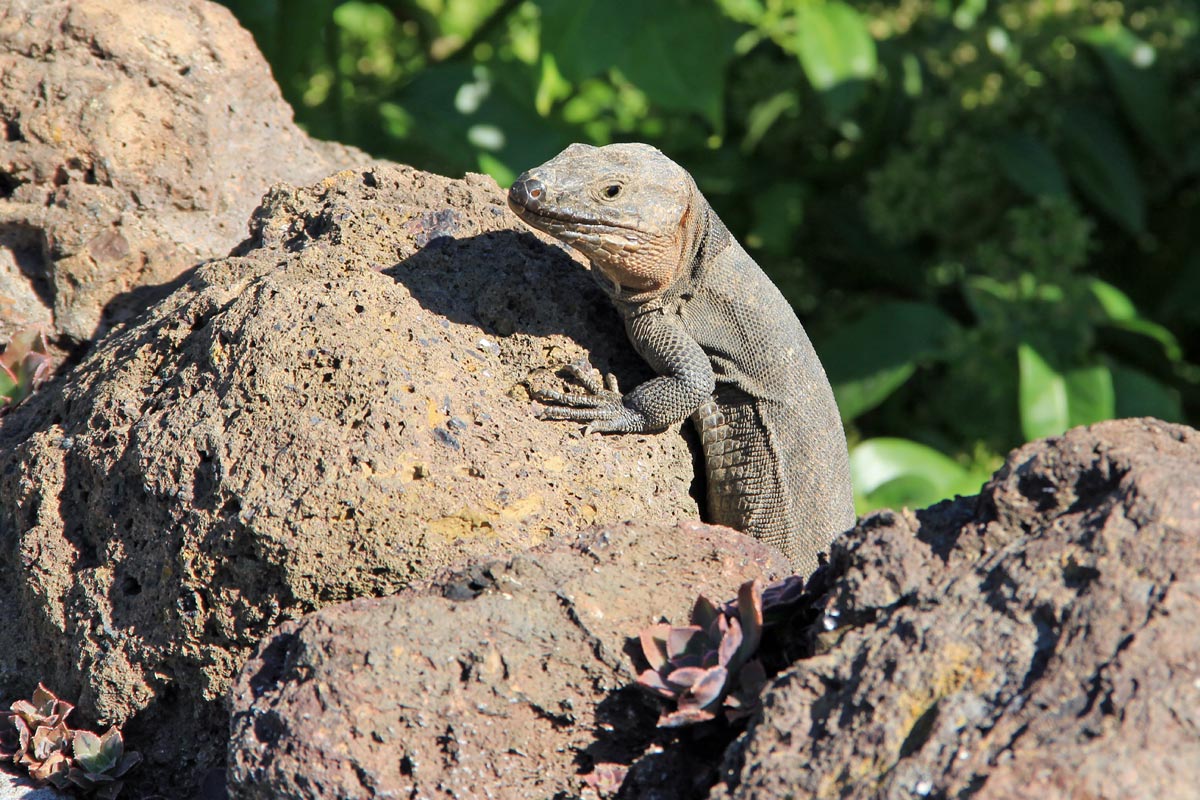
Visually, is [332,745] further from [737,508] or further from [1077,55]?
[1077,55]

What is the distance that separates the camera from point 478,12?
8.43 metres

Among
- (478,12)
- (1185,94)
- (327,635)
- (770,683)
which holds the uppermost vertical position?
(770,683)

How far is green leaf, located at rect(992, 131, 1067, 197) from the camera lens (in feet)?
23.4

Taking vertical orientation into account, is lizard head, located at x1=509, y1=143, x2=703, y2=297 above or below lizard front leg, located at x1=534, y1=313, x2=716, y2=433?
above

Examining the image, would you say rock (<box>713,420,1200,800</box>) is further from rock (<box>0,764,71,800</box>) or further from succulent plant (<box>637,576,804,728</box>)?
rock (<box>0,764,71,800</box>)

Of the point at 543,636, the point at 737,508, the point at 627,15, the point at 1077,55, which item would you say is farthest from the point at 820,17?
the point at 543,636

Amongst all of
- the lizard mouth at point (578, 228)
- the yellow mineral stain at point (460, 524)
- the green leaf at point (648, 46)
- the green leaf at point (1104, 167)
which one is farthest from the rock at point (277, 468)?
the green leaf at point (1104, 167)

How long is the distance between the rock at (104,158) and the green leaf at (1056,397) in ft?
13.9

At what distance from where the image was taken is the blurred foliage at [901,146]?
21.1ft

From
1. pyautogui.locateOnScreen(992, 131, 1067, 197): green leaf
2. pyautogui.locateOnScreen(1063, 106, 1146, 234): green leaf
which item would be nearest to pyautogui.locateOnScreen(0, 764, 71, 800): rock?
pyautogui.locateOnScreen(992, 131, 1067, 197): green leaf

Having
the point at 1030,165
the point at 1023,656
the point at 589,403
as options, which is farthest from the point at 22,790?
the point at 1030,165

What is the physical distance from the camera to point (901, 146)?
793 centimetres

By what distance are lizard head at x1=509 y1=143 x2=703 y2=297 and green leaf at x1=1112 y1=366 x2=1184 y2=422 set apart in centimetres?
388

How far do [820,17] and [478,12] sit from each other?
2.74m
